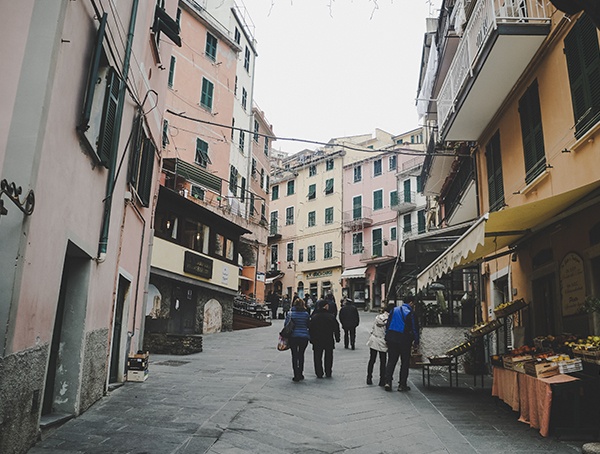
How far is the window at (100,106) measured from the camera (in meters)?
Answer: 5.62

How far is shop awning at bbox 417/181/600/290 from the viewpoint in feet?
21.9

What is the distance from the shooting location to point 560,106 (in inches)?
328

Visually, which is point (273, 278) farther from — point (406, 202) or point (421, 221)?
point (421, 221)

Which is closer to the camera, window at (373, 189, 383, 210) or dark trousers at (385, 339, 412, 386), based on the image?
dark trousers at (385, 339, 412, 386)

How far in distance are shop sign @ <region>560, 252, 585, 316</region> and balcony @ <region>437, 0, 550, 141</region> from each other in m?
3.85

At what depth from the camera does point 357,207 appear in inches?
1743

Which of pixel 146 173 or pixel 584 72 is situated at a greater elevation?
pixel 584 72

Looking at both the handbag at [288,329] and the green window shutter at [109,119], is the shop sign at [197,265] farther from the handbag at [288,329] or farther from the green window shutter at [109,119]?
the green window shutter at [109,119]

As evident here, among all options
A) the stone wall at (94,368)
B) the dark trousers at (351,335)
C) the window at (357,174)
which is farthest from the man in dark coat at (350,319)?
the window at (357,174)

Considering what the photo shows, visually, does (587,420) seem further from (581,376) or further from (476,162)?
(476,162)

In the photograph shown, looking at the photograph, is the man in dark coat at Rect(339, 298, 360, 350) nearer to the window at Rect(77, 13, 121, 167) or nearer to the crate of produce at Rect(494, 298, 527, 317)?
the crate of produce at Rect(494, 298, 527, 317)

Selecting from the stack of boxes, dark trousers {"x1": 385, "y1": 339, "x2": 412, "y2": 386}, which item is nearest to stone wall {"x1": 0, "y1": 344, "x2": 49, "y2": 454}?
the stack of boxes

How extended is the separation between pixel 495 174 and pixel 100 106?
9059 millimetres

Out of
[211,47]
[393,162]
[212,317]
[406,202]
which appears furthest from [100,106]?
[393,162]
